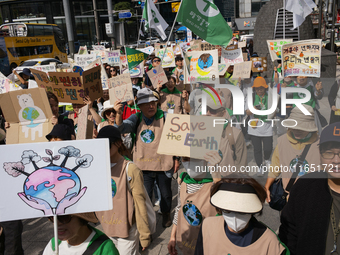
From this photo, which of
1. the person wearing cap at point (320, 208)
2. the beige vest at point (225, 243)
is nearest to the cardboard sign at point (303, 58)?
the person wearing cap at point (320, 208)

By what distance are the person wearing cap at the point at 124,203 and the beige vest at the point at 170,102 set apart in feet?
11.0

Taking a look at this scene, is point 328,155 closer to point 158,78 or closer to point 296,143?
point 296,143

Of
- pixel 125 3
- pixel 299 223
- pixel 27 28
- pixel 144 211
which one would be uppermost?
pixel 125 3

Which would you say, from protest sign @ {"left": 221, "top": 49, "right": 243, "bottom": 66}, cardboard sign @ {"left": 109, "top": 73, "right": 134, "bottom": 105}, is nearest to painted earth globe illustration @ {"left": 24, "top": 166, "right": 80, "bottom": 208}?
cardboard sign @ {"left": 109, "top": 73, "right": 134, "bottom": 105}

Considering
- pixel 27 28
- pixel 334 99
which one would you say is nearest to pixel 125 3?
pixel 27 28

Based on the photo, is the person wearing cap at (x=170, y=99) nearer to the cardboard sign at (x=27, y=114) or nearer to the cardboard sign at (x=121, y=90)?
the cardboard sign at (x=121, y=90)

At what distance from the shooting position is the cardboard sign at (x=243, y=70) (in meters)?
6.69

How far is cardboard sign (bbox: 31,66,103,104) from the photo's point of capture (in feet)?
13.6

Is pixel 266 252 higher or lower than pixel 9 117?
lower

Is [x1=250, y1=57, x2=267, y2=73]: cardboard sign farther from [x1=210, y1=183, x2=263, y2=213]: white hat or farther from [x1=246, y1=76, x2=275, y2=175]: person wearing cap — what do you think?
[x1=210, y1=183, x2=263, y2=213]: white hat

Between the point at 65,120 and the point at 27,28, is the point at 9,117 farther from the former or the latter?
the point at 27,28

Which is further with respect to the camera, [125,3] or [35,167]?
[125,3]

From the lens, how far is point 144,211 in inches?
100

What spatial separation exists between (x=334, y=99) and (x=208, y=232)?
4.24 m
